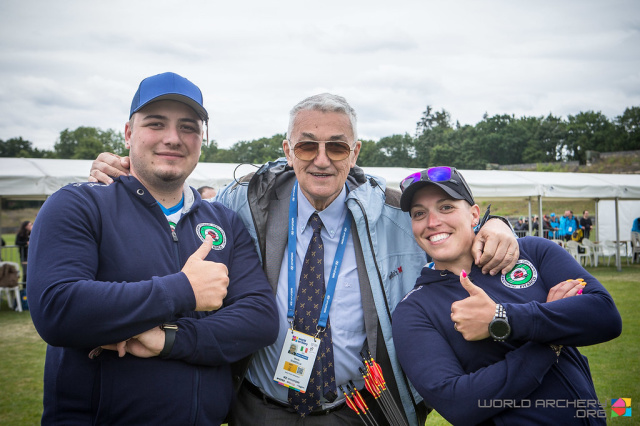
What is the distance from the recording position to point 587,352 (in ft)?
22.4

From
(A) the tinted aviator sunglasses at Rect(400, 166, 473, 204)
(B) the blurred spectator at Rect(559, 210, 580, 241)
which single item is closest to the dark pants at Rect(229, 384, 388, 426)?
(A) the tinted aviator sunglasses at Rect(400, 166, 473, 204)

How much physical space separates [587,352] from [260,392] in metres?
6.36

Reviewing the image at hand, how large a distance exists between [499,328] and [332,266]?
3.40ft

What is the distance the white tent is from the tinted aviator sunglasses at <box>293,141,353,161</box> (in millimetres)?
6283

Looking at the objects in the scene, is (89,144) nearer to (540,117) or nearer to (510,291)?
(510,291)

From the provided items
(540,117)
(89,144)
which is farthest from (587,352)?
(540,117)

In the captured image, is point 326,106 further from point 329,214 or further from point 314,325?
point 314,325

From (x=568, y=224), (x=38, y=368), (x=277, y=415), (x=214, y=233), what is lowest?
(x=38, y=368)

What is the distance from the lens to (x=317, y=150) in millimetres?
2613

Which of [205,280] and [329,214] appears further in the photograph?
[329,214]

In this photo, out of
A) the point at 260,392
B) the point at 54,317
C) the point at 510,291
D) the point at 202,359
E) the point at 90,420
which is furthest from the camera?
the point at 260,392

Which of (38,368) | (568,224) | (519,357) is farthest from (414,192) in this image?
(568,224)

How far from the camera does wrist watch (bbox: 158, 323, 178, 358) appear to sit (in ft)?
6.01

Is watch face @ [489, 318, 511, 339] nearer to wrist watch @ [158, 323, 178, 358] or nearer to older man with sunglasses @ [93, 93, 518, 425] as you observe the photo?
older man with sunglasses @ [93, 93, 518, 425]
